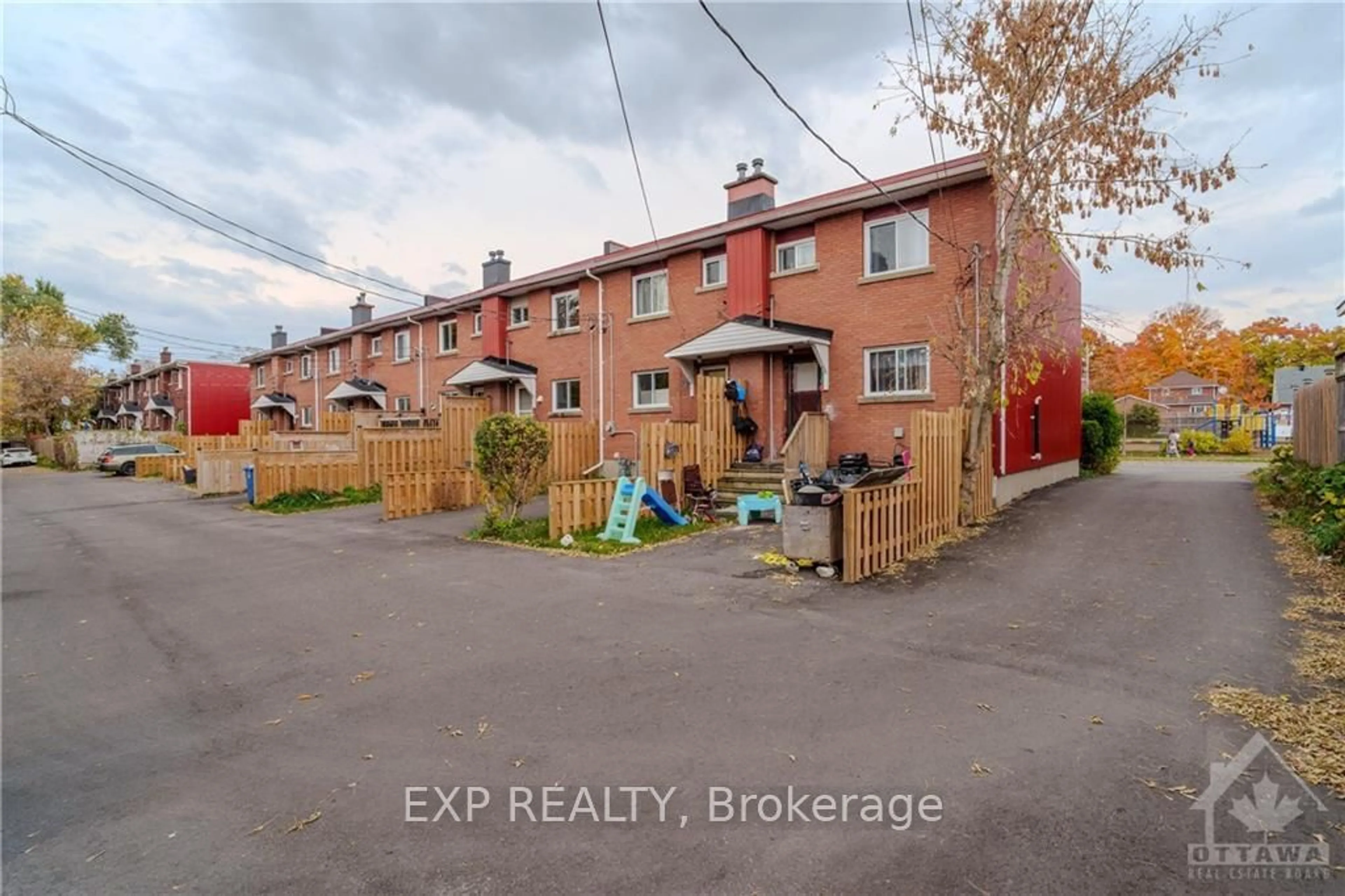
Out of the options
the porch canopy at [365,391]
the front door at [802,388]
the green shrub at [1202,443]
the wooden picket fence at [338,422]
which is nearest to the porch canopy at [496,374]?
the wooden picket fence at [338,422]

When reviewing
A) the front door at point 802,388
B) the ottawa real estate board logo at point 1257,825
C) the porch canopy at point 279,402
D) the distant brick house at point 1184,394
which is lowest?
the ottawa real estate board logo at point 1257,825

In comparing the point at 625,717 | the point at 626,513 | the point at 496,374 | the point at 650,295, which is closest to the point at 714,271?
the point at 650,295

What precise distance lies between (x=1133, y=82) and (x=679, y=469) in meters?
9.87

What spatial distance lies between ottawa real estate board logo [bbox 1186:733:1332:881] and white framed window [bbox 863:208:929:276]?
11.6 meters

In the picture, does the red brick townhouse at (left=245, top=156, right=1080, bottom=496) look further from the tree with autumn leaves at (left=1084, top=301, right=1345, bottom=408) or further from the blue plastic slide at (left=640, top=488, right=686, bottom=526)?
the tree with autumn leaves at (left=1084, top=301, right=1345, bottom=408)

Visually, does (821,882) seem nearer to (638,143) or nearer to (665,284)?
(638,143)

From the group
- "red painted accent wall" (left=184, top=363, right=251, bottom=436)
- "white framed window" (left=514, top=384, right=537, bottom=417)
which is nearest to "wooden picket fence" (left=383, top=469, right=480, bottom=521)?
"white framed window" (left=514, top=384, right=537, bottom=417)

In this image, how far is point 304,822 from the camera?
312 centimetres

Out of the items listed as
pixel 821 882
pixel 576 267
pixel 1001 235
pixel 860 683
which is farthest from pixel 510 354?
pixel 821 882

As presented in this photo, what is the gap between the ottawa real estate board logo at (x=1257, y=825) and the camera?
8.92ft

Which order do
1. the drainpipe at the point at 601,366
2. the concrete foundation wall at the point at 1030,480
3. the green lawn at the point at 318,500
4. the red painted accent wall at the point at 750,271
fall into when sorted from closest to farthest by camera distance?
the concrete foundation wall at the point at 1030,480
the red painted accent wall at the point at 750,271
the green lawn at the point at 318,500
the drainpipe at the point at 601,366

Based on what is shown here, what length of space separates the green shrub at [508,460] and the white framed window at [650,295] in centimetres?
781

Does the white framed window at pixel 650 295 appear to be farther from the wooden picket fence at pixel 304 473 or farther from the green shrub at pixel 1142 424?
the green shrub at pixel 1142 424

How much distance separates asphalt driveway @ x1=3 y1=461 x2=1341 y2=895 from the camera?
2.81 metres
